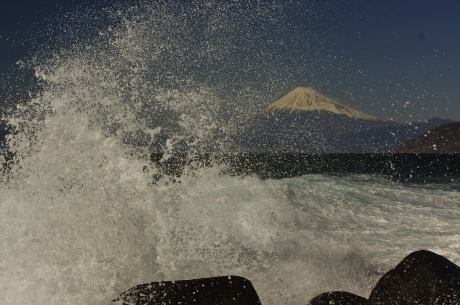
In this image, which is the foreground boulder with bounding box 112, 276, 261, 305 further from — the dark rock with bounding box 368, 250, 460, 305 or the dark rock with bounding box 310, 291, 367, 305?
the dark rock with bounding box 368, 250, 460, 305

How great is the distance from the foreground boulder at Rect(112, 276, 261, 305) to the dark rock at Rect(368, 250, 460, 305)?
1539 millimetres

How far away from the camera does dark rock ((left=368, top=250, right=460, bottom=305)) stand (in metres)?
4.61

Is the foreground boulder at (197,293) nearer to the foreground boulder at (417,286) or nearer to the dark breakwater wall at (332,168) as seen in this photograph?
the foreground boulder at (417,286)

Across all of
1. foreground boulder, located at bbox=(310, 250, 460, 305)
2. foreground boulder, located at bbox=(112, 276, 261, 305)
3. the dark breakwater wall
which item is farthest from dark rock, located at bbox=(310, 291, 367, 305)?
the dark breakwater wall

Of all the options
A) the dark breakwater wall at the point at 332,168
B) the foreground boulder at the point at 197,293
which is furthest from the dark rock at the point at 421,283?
the dark breakwater wall at the point at 332,168

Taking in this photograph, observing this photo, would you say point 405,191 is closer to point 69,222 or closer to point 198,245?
point 198,245

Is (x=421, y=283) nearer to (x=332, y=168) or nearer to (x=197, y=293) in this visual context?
(x=197, y=293)

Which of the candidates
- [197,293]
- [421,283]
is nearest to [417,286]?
[421,283]

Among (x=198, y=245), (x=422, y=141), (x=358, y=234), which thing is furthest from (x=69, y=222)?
(x=422, y=141)

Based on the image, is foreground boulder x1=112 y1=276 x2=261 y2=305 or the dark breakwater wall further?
the dark breakwater wall

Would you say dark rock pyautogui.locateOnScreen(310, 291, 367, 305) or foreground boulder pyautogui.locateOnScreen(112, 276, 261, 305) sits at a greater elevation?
foreground boulder pyautogui.locateOnScreen(112, 276, 261, 305)

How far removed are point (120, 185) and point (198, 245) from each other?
160 cm

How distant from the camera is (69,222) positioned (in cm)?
634

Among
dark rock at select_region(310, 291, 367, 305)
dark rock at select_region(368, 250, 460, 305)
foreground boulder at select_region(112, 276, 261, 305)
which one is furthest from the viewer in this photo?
dark rock at select_region(310, 291, 367, 305)
